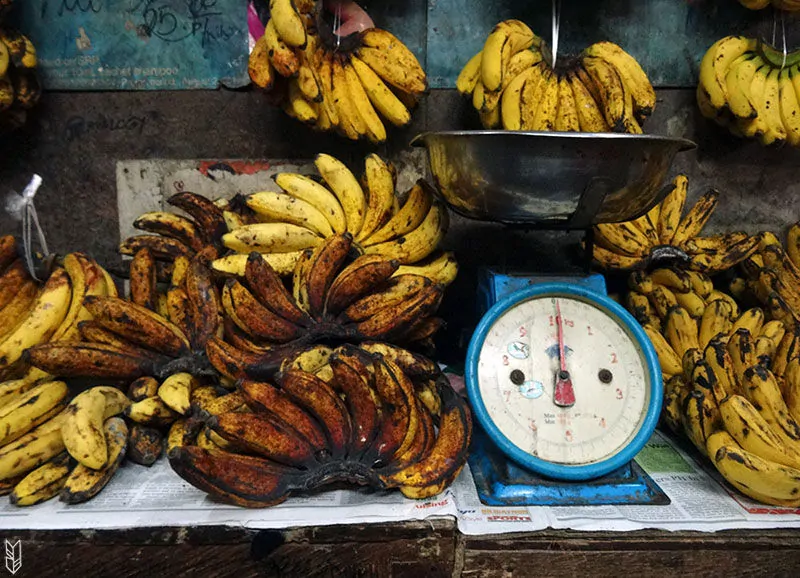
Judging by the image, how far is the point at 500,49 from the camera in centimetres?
152

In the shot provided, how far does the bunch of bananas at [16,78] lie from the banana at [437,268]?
1.30 m

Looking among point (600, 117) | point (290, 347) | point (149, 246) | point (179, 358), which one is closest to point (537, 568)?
point (290, 347)

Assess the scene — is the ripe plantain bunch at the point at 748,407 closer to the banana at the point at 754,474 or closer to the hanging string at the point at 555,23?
the banana at the point at 754,474

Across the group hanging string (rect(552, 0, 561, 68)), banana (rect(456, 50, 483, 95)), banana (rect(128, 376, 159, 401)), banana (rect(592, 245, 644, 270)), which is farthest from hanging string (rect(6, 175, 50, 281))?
banana (rect(592, 245, 644, 270))

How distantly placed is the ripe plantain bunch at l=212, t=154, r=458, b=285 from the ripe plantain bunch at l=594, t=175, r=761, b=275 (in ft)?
1.70

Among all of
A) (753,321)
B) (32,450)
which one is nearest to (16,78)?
(32,450)

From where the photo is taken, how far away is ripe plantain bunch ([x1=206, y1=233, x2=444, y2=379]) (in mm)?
1295

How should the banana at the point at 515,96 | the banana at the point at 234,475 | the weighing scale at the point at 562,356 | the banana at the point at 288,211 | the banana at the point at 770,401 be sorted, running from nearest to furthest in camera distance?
the banana at the point at 234,475, the weighing scale at the point at 562,356, the banana at the point at 770,401, the banana at the point at 288,211, the banana at the point at 515,96

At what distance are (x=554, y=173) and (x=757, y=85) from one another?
3.50 feet

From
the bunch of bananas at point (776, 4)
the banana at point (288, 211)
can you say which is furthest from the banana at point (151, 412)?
the bunch of bananas at point (776, 4)

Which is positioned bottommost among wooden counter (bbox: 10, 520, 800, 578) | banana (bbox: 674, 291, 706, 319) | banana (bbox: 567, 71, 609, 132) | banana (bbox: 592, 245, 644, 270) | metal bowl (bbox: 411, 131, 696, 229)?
wooden counter (bbox: 10, 520, 800, 578)

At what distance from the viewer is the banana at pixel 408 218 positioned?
1534 millimetres

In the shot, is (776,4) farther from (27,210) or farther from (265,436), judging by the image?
(27,210)

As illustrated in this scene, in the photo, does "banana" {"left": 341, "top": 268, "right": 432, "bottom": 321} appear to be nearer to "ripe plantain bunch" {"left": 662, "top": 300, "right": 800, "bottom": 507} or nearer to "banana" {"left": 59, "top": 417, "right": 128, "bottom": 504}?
"banana" {"left": 59, "top": 417, "right": 128, "bottom": 504}
